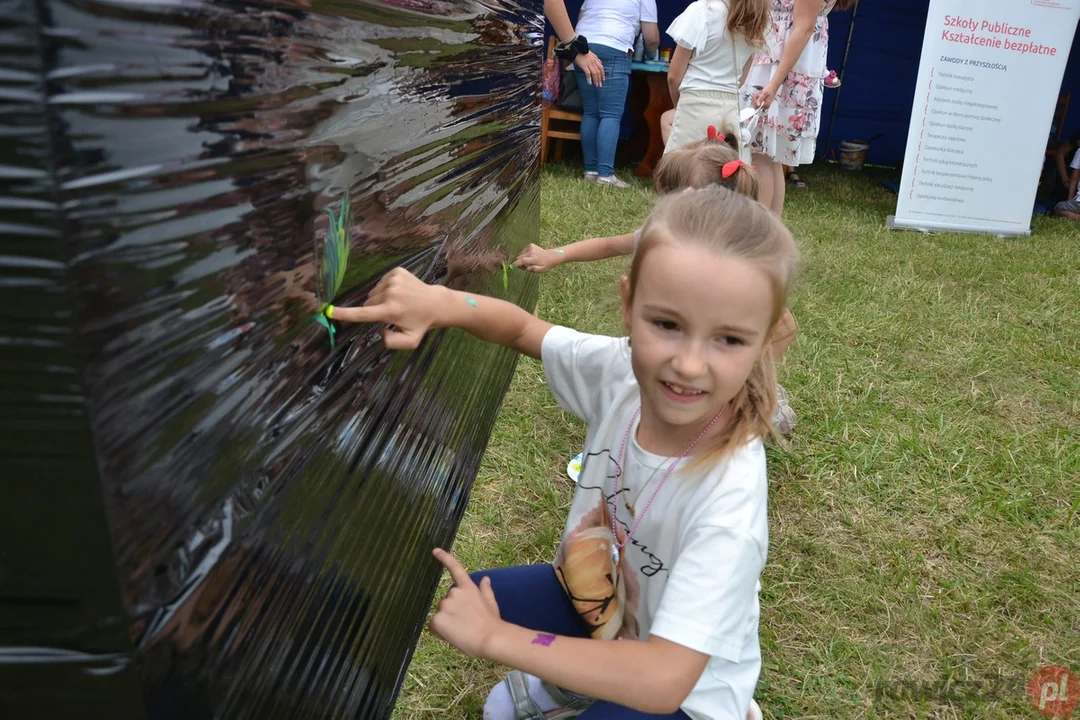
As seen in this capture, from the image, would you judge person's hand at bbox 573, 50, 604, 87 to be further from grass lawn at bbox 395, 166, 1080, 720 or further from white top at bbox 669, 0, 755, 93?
white top at bbox 669, 0, 755, 93

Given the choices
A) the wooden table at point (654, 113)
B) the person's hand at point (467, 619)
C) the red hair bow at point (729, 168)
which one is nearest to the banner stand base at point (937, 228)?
the wooden table at point (654, 113)

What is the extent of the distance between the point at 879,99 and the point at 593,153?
3610 millimetres

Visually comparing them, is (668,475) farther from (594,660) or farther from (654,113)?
(654,113)

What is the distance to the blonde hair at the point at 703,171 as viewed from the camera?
1.99 metres

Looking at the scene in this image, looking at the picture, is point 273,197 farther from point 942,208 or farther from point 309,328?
point 942,208

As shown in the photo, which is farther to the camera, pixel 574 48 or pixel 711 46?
pixel 574 48

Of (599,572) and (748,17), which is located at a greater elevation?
(748,17)

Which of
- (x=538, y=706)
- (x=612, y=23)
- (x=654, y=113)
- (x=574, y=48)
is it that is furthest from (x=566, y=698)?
(x=654, y=113)

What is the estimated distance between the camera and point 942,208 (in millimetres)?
5355

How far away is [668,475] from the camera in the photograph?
1157 millimetres

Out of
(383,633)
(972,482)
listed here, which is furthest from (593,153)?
(383,633)

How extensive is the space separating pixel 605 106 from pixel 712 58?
2.61m

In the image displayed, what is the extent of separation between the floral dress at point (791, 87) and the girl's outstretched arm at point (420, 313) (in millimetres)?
2793

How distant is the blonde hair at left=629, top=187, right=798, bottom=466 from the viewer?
3.42 feet
